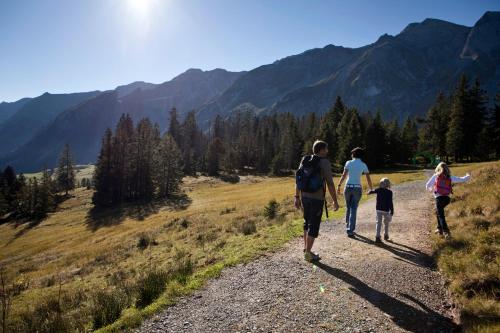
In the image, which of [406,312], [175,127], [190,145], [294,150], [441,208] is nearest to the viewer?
[406,312]

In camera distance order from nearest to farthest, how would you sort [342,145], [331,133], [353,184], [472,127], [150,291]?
[150,291]
[353,184]
[472,127]
[342,145]
[331,133]

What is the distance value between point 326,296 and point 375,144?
6647cm

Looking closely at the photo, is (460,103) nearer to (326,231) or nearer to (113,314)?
(326,231)

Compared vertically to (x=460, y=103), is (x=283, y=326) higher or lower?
lower

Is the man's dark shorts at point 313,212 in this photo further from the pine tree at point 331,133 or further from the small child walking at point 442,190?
the pine tree at point 331,133

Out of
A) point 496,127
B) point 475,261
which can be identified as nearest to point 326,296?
point 475,261

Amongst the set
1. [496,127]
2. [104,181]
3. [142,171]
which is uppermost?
[496,127]

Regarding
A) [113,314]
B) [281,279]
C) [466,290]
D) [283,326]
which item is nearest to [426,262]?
[466,290]

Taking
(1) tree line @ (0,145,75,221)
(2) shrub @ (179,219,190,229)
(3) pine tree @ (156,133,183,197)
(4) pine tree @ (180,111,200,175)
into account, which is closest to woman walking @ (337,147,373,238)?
(2) shrub @ (179,219,190,229)

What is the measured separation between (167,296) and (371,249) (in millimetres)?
6445

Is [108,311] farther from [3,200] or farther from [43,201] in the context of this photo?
[3,200]

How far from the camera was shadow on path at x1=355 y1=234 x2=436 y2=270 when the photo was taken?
9.38 m

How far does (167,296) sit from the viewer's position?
26.5 feet

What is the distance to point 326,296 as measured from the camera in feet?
24.3
